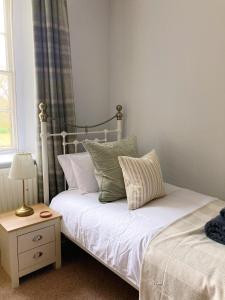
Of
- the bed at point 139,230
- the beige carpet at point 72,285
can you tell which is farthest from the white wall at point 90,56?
the beige carpet at point 72,285

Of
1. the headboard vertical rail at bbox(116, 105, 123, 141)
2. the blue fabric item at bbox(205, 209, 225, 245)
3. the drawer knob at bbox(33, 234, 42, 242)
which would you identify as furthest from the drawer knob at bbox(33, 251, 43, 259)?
the headboard vertical rail at bbox(116, 105, 123, 141)

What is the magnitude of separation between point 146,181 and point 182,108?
33.2 inches

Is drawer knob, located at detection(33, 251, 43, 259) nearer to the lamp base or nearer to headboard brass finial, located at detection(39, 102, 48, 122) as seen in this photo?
the lamp base

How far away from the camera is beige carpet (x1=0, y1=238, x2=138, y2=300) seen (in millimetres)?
1746

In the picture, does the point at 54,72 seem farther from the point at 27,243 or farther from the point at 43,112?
the point at 27,243

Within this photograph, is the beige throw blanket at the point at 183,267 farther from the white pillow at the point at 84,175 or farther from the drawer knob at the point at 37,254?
the drawer knob at the point at 37,254

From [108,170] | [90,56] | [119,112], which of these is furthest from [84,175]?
[90,56]

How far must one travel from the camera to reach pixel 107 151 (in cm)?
199

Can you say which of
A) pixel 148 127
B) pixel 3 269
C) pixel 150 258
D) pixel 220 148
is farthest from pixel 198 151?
pixel 3 269

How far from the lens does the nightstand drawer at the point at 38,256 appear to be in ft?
6.07

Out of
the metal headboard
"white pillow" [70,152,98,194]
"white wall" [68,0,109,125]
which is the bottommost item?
"white pillow" [70,152,98,194]

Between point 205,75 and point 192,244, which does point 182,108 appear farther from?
point 192,244

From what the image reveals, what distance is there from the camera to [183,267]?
1.18 m

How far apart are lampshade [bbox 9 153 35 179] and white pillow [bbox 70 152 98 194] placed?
354 millimetres
